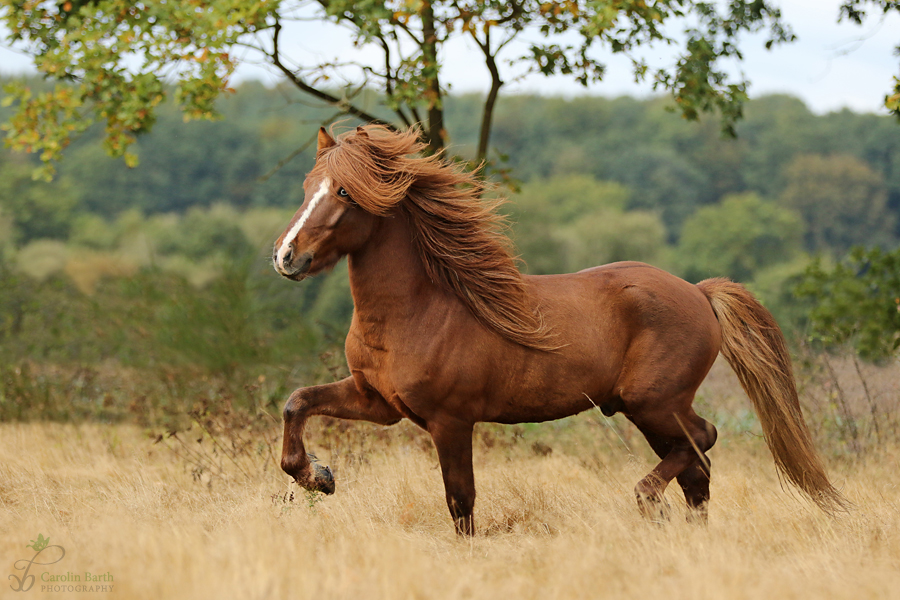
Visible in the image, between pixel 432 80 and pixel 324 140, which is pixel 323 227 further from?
pixel 432 80

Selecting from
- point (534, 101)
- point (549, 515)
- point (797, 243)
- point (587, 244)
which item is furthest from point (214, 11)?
point (534, 101)

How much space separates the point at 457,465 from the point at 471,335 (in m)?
0.68

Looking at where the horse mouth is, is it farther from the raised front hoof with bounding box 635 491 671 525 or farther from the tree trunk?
the tree trunk

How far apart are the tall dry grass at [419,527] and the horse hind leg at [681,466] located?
0.14 metres

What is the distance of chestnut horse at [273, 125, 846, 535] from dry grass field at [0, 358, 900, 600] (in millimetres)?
359

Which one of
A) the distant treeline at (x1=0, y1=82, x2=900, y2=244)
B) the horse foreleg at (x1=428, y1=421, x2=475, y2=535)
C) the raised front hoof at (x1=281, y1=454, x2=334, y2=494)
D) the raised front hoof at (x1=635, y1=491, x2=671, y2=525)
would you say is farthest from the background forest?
the raised front hoof at (x1=635, y1=491, x2=671, y2=525)

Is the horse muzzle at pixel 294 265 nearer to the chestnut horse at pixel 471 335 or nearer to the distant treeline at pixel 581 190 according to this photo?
the chestnut horse at pixel 471 335

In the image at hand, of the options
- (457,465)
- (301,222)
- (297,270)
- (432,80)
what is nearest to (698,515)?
(457,465)

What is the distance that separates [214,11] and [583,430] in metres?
5.26

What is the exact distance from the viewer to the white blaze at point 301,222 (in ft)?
13.1

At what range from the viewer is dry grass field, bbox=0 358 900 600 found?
330 cm

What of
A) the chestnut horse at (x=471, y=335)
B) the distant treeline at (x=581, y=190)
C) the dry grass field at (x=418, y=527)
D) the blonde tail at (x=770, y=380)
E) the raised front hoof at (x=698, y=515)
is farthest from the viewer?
the distant treeline at (x=581, y=190)

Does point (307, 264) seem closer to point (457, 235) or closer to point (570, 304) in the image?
point (457, 235)

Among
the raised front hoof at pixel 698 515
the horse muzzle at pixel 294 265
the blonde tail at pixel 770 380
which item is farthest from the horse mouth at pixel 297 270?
the blonde tail at pixel 770 380
